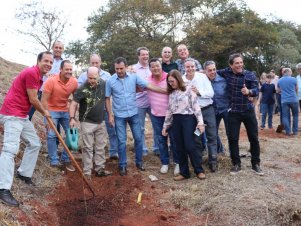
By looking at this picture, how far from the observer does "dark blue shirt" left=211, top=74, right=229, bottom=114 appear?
6.12 metres

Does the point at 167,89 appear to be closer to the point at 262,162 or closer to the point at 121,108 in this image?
the point at 121,108

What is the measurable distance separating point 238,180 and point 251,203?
96 centimetres

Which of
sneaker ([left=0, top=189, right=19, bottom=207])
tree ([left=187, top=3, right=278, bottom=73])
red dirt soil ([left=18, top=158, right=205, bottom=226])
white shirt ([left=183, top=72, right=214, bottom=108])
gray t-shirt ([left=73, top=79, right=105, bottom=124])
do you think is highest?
tree ([left=187, top=3, right=278, bottom=73])

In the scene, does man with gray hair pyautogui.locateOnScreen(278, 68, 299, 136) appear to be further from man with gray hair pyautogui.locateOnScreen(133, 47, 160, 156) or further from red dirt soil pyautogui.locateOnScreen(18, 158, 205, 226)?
red dirt soil pyautogui.locateOnScreen(18, 158, 205, 226)

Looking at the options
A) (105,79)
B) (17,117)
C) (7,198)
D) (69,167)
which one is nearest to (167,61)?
(105,79)

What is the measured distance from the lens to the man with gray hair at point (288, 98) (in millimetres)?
9812

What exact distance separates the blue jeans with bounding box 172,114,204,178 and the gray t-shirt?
47.9 inches

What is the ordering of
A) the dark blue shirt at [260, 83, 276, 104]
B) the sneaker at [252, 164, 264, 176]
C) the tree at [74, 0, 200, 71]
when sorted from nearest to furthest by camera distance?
the sneaker at [252, 164, 264, 176] → the dark blue shirt at [260, 83, 276, 104] → the tree at [74, 0, 200, 71]

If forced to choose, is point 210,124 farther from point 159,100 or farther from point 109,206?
point 109,206

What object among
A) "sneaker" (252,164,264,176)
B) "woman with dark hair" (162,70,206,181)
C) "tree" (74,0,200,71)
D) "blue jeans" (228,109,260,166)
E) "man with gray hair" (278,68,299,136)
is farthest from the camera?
"tree" (74,0,200,71)

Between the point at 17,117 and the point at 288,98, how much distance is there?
765 cm

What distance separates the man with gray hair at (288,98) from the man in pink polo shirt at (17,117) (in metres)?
7.17

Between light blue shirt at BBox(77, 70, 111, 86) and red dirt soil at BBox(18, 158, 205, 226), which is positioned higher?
light blue shirt at BBox(77, 70, 111, 86)

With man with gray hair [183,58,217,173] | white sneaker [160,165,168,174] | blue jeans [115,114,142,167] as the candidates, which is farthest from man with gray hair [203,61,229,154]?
blue jeans [115,114,142,167]
